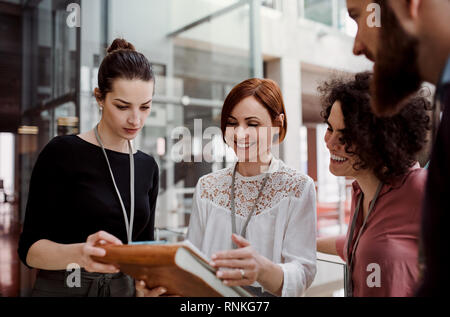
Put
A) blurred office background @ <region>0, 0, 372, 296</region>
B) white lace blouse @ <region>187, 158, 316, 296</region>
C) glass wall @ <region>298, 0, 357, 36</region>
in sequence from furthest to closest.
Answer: glass wall @ <region>298, 0, 357, 36</region> < blurred office background @ <region>0, 0, 372, 296</region> < white lace blouse @ <region>187, 158, 316, 296</region>

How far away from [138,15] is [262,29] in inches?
92.5

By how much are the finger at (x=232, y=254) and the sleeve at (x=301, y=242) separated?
0.15 metres

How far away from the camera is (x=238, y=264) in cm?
67

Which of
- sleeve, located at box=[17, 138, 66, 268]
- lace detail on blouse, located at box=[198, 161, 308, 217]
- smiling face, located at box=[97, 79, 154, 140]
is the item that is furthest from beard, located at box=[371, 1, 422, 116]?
sleeve, located at box=[17, 138, 66, 268]

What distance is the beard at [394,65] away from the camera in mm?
568

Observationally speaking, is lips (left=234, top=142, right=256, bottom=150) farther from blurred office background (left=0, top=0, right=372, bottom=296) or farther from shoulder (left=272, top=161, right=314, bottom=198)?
blurred office background (left=0, top=0, right=372, bottom=296)

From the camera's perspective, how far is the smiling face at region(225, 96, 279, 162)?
899 millimetres

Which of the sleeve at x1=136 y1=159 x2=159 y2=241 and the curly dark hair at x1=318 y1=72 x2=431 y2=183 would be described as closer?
the curly dark hair at x1=318 y1=72 x2=431 y2=183

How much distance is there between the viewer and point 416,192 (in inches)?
33.5

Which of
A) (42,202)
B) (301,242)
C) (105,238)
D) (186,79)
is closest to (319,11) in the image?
(186,79)

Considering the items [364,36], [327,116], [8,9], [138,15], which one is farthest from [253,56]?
[364,36]

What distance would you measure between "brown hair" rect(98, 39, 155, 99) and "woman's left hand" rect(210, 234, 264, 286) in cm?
51

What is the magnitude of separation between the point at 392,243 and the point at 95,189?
77 cm

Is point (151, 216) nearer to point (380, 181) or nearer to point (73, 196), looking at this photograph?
point (73, 196)
